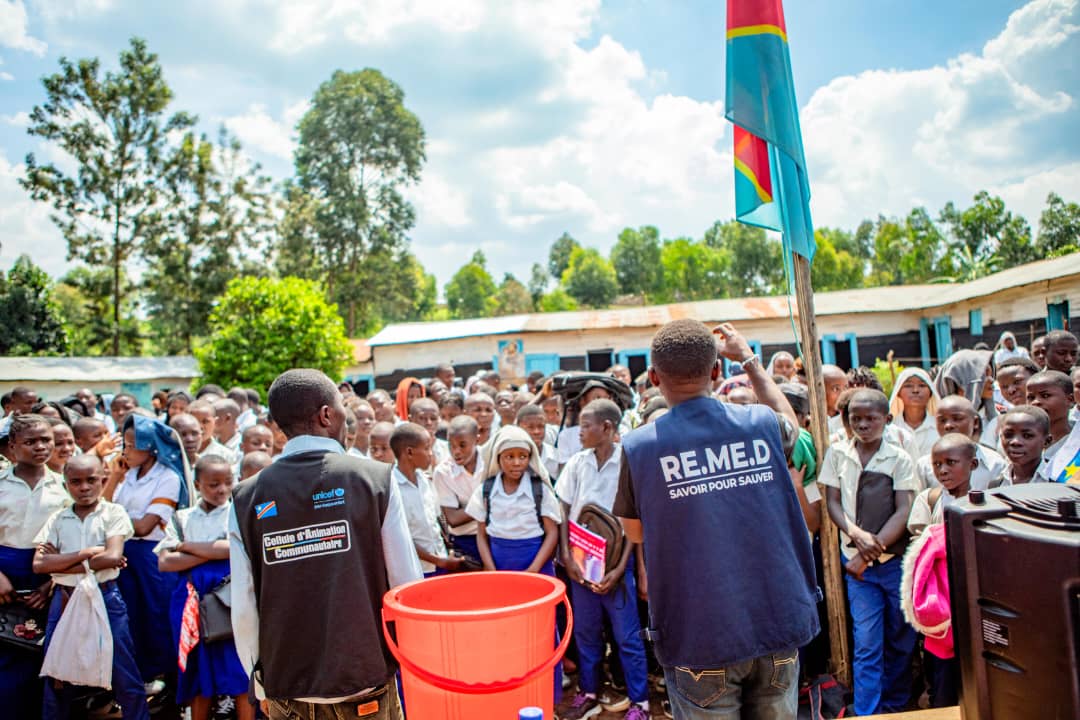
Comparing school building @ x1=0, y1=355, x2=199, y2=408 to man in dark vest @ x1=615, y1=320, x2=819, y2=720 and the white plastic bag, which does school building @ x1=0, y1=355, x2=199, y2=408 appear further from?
man in dark vest @ x1=615, y1=320, x2=819, y2=720

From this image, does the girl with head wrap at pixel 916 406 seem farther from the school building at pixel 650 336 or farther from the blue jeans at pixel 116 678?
the school building at pixel 650 336

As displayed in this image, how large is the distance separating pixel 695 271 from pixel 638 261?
5115 mm

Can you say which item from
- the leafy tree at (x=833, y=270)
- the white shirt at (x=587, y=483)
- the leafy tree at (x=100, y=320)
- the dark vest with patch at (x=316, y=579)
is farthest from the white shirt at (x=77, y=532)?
the leafy tree at (x=833, y=270)

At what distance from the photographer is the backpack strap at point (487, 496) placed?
427 cm

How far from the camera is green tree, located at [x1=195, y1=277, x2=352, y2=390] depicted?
48.5ft

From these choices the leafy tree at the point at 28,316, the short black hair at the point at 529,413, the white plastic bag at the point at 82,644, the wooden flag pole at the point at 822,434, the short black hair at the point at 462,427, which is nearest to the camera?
the wooden flag pole at the point at 822,434

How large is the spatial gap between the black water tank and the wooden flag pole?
2.14 meters

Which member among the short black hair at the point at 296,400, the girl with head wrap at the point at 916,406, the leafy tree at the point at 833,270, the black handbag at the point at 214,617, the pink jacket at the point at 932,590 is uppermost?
the leafy tree at the point at 833,270

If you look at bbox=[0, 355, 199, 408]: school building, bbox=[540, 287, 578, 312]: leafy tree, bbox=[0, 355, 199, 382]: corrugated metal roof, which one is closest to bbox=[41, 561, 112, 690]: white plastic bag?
bbox=[0, 355, 199, 408]: school building

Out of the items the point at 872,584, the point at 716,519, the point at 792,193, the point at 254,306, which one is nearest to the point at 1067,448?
the point at 872,584

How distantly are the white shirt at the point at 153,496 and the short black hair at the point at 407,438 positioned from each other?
1.38 metres

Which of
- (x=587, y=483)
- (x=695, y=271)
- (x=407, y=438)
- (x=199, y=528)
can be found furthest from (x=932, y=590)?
(x=695, y=271)

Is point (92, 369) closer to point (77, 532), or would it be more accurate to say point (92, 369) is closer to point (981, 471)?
point (77, 532)

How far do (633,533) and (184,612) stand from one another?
9.13 ft
